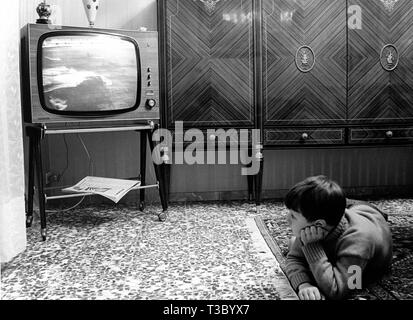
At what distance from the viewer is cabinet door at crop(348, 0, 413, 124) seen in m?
2.79

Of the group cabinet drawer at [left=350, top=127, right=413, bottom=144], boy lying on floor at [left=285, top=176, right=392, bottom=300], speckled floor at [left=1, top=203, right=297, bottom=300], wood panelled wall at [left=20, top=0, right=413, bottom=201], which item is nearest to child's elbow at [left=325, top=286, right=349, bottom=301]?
boy lying on floor at [left=285, top=176, right=392, bottom=300]

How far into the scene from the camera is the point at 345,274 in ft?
4.85

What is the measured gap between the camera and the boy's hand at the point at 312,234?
4.93ft

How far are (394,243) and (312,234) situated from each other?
75 centimetres

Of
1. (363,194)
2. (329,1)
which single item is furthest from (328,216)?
(363,194)

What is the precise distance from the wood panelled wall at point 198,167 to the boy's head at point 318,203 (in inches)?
65.9

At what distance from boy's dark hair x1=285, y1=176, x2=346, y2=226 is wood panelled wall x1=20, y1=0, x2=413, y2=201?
66.4 inches

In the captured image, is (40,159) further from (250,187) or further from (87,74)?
(250,187)

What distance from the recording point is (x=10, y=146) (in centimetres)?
196

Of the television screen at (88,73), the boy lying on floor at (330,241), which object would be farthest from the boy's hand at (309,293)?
the television screen at (88,73)

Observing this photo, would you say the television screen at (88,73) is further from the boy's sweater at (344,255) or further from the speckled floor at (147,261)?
the boy's sweater at (344,255)

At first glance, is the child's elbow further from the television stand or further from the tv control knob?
the tv control knob
